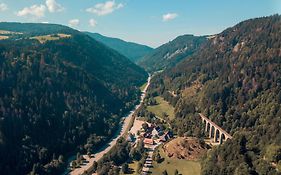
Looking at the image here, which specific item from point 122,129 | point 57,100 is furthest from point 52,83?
point 122,129

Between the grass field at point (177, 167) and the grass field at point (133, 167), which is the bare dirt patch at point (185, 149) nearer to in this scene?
the grass field at point (177, 167)

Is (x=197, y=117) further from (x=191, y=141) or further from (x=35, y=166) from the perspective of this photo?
(x=35, y=166)

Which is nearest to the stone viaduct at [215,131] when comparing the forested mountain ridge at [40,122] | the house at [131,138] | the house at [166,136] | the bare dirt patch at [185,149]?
the bare dirt patch at [185,149]

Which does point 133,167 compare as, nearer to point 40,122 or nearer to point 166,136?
point 166,136

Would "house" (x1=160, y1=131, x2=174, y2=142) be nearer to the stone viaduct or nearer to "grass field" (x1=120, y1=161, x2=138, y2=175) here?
the stone viaduct

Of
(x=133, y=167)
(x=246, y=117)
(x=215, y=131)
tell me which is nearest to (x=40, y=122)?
(x=133, y=167)
